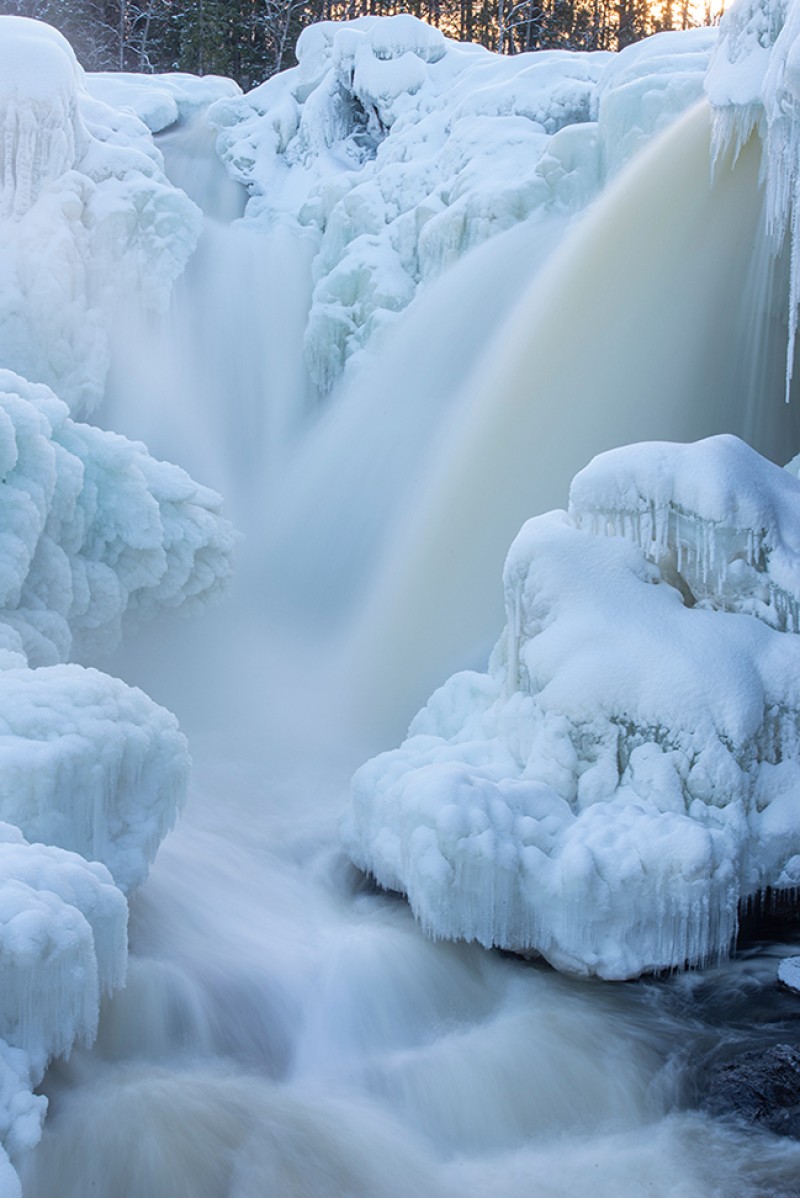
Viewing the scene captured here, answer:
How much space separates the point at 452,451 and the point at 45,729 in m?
4.82

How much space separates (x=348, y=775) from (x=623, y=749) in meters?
2.33

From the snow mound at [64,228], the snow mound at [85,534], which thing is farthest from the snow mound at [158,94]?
the snow mound at [85,534]

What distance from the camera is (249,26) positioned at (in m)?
19.9

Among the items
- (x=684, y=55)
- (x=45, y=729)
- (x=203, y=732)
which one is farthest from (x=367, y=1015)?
(x=684, y=55)

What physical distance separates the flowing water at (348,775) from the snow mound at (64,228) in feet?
1.40

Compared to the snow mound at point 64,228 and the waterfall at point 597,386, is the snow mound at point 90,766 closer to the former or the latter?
the waterfall at point 597,386

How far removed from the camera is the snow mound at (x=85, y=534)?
592 centimetres

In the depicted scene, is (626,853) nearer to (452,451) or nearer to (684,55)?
(452,451)

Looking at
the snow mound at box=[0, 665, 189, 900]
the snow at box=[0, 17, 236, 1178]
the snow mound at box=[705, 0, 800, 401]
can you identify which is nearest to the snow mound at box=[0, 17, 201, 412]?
the snow at box=[0, 17, 236, 1178]

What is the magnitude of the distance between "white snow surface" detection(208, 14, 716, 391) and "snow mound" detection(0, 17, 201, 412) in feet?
5.33

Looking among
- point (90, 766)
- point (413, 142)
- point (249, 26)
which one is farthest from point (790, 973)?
point (249, 26)

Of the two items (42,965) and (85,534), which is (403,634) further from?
(42,965)

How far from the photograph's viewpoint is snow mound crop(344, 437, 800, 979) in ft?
14.8

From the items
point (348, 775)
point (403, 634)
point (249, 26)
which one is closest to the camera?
point (348, 775)
